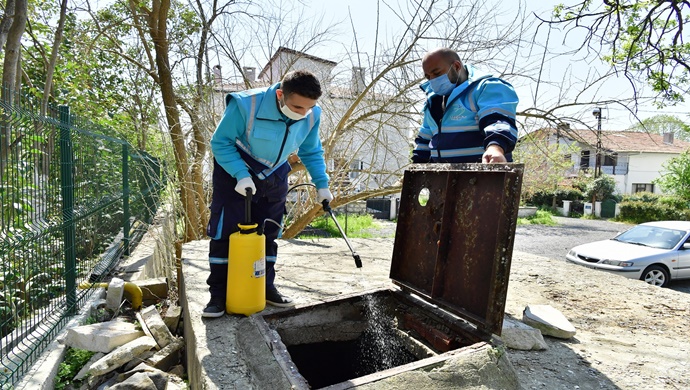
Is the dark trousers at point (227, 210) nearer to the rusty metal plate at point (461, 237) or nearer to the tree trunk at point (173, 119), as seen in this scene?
the rusty metal plate at point (461, 237)

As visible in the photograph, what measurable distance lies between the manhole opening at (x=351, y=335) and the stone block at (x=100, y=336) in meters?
1.26

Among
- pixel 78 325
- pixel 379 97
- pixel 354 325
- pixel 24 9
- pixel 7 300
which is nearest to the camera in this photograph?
pixel 7 300

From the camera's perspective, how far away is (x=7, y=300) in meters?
2.70

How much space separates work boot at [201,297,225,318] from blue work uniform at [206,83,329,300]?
0.15ft

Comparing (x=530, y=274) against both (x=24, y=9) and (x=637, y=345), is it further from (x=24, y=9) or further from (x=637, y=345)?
(x=24, y=9)

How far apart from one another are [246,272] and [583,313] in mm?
2561

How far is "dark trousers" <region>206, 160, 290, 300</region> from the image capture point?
271 cm

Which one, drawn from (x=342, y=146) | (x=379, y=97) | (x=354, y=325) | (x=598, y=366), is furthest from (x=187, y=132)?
(x=598, y=366)

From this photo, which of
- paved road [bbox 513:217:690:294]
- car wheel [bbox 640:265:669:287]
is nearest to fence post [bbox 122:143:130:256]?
car wheel [bbox 640:265:669:287]

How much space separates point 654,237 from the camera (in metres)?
9.41

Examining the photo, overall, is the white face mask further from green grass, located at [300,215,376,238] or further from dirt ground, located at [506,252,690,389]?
green grass, located at [300,215,376,238]

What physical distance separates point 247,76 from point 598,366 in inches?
243

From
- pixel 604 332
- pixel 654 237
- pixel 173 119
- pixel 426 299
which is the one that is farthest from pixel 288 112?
pixel 654 237

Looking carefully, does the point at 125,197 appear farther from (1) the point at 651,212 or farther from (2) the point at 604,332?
(1) the point at 651,212
